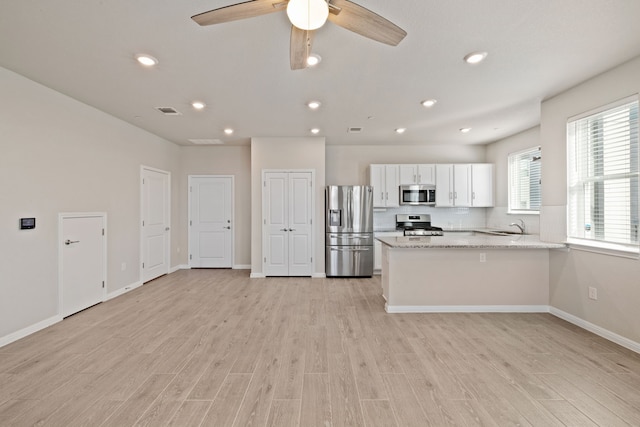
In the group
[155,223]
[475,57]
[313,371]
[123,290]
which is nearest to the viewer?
[313,371]

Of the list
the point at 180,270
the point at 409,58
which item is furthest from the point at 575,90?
the point at 180,270

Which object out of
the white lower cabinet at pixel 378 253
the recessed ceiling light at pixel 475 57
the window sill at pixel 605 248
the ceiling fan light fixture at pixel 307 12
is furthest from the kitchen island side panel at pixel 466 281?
the ceiling fan light fixture at pixel 307 12

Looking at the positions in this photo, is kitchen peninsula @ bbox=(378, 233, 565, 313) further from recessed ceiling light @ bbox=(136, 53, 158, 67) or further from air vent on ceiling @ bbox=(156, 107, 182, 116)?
air vent on ceiling @ bbox=(156, 107, 182, 116)

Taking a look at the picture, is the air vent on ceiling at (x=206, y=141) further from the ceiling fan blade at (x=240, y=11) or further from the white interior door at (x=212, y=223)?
the ceiling fan blade at (x=240, y=11)

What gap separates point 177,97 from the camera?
11.5ft

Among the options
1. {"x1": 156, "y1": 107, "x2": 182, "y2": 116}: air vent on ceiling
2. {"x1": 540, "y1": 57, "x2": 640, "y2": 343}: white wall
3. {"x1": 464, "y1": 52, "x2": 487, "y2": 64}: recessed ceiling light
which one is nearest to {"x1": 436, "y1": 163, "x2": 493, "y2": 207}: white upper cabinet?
{"x1": 540, "y1": 57, "x2": 640, "y2": 343}: white wall

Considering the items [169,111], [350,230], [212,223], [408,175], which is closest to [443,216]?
[408,175]

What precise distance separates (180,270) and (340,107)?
4.72 meters

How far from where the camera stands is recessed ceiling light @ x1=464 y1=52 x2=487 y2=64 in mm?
Answer: 2512

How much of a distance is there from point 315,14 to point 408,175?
4.70 m

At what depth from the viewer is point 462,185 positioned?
19.2 ft

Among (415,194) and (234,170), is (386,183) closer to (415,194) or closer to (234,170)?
(415,194)

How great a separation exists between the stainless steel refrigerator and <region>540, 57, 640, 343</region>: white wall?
2651 mm

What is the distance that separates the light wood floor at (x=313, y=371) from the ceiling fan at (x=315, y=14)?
7.61 feet
